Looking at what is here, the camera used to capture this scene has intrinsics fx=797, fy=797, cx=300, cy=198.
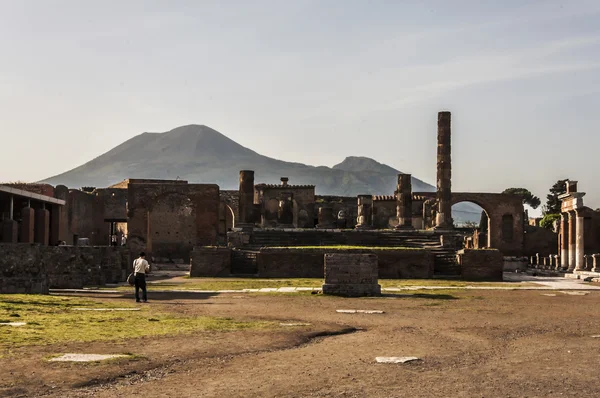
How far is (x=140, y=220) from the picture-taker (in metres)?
38.4

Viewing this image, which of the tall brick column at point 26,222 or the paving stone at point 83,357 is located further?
the tall brick column at point 26,222

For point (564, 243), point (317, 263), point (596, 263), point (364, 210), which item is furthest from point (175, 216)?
point (596, 263)

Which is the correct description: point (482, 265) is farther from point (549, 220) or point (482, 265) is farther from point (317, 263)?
point (549, 220)

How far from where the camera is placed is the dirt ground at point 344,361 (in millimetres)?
7094

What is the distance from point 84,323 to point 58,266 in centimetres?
1000

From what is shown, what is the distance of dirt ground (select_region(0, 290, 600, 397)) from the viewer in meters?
7.09

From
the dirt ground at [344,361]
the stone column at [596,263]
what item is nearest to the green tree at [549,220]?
the stone column at [596,263]

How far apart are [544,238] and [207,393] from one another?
5324 centimetres

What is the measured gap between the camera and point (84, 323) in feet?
38.4

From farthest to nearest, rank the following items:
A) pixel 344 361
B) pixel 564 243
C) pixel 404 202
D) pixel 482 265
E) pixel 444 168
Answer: pixel 404 202 → pixel 444 168 → pixel 564 243 → pixel 482 265 → pixel 344 361

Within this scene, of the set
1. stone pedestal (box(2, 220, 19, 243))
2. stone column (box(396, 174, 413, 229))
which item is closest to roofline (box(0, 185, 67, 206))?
stone pedestal (box(2, 220, 19, 243))

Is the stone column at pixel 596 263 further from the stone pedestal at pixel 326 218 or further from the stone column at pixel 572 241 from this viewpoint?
the stone pedestal at pixel 326 218

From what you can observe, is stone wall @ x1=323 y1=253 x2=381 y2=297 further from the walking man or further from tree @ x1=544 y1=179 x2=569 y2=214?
tree @ x1=544 y1=179 x2=569 y2=214

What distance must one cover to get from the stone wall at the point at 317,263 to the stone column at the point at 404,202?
44.5 feet
